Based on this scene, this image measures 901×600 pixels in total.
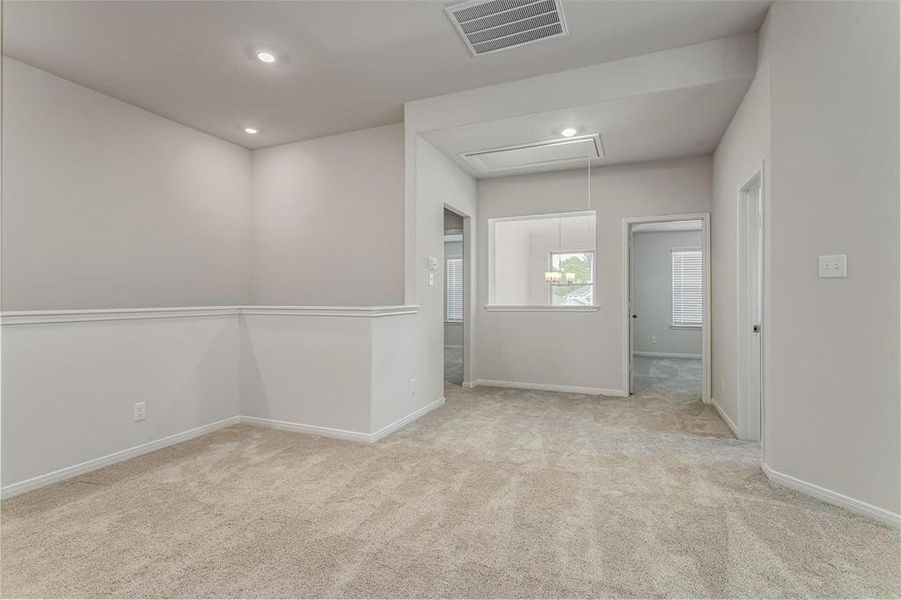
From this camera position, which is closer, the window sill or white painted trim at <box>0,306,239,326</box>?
white painted trim at <box>0,306,239,326</box>

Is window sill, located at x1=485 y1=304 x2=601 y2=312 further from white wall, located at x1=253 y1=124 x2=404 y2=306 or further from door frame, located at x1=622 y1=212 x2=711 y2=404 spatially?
white wall, located at x1=253 y1=124 x2=404 y2=306

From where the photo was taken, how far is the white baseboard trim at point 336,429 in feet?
10.9

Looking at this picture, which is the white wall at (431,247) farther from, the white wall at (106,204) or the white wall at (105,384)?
the white wall at (106,204)

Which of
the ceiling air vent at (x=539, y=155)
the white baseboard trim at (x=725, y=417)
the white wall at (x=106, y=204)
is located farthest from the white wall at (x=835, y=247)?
the white wall at (x=106, y=204)

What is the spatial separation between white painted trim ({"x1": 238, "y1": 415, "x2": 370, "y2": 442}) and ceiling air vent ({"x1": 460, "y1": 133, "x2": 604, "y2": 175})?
291cm

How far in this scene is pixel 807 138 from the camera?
7.73ft

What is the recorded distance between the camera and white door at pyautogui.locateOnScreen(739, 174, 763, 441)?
3283 millimetres

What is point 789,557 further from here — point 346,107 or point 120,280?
point 120,280

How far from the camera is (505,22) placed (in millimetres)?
2766

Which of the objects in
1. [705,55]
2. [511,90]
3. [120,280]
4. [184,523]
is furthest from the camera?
[120,280]

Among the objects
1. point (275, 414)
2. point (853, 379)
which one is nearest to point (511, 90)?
point (853, 379)

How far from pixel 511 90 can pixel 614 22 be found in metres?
0.95

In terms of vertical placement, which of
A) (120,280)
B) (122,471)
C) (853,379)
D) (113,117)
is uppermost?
(113,117)

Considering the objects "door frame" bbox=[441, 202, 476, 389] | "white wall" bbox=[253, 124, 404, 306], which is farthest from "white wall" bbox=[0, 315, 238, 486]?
"door frame" bbox=[441, 202, 476, 389]
